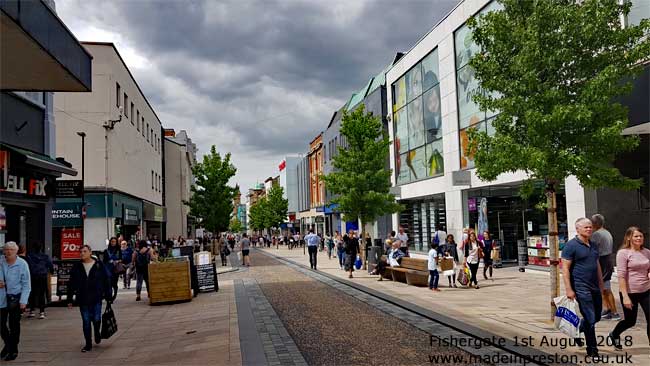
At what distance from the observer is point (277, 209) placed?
91.0 metres

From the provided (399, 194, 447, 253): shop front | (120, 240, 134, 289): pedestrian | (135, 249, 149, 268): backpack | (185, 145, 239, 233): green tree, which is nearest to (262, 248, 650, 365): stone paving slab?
(135, 249, 149, 268): backpack

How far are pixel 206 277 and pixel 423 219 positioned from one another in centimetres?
1505

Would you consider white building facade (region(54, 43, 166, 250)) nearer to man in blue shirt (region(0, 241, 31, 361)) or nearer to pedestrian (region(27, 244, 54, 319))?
pedestrian (region(27, 244, 54, 319))

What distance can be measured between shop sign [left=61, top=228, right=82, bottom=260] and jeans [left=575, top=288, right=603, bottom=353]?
25.4 meters

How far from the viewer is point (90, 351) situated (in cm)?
875

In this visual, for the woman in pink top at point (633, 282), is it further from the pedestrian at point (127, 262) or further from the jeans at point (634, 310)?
the pedestrian at point (127, 262)

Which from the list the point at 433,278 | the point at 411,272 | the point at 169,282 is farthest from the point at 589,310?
the point at 169,282

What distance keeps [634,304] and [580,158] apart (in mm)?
3153

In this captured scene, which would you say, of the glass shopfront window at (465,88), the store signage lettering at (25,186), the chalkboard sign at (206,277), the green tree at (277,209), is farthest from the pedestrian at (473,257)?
the green tree at (277,209)

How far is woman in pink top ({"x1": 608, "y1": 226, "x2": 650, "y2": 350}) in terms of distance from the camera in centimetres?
725

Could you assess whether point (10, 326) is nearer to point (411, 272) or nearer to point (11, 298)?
point (11, 298)

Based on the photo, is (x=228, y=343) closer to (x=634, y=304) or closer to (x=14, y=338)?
(x=14, y=338)

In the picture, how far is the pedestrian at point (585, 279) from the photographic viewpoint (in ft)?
22.4

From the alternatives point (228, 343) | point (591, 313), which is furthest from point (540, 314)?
point (228, 343)
